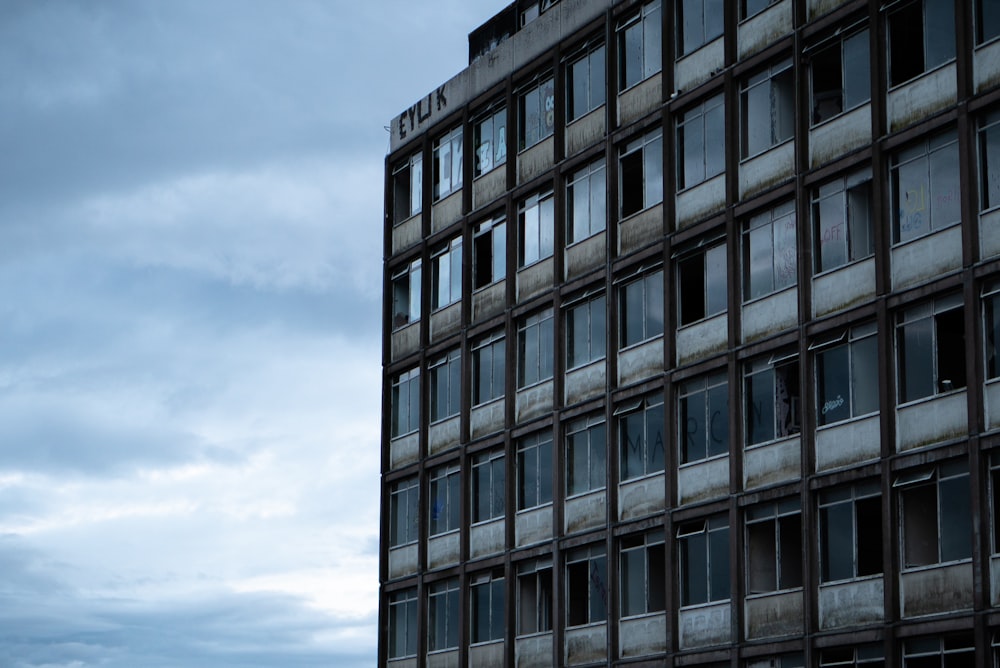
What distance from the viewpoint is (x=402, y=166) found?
213 ft

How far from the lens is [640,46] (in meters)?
53.0

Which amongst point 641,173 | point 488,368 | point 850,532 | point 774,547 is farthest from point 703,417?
point 488,368

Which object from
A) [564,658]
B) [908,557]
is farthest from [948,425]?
[564,658]

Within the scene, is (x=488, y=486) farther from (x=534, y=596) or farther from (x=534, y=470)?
(x=534, y=596)

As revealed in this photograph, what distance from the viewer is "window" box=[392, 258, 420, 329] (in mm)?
62719

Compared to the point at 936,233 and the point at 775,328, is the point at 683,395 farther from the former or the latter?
the point at 936,233

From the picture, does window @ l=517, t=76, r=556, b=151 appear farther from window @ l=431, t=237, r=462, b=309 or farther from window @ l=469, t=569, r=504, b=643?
window @ l=469, t=569, r=504, b=643

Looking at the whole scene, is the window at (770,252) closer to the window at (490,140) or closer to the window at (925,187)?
the window at (925,187)

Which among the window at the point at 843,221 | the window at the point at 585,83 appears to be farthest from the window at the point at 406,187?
the window at the point at 843,221

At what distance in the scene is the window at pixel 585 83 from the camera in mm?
54656

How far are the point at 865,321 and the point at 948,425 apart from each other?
369cm

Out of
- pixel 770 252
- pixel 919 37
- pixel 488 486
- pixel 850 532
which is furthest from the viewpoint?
pixel 488 486

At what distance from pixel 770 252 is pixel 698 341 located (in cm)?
340

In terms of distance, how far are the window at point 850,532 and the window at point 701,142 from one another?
10.0m
